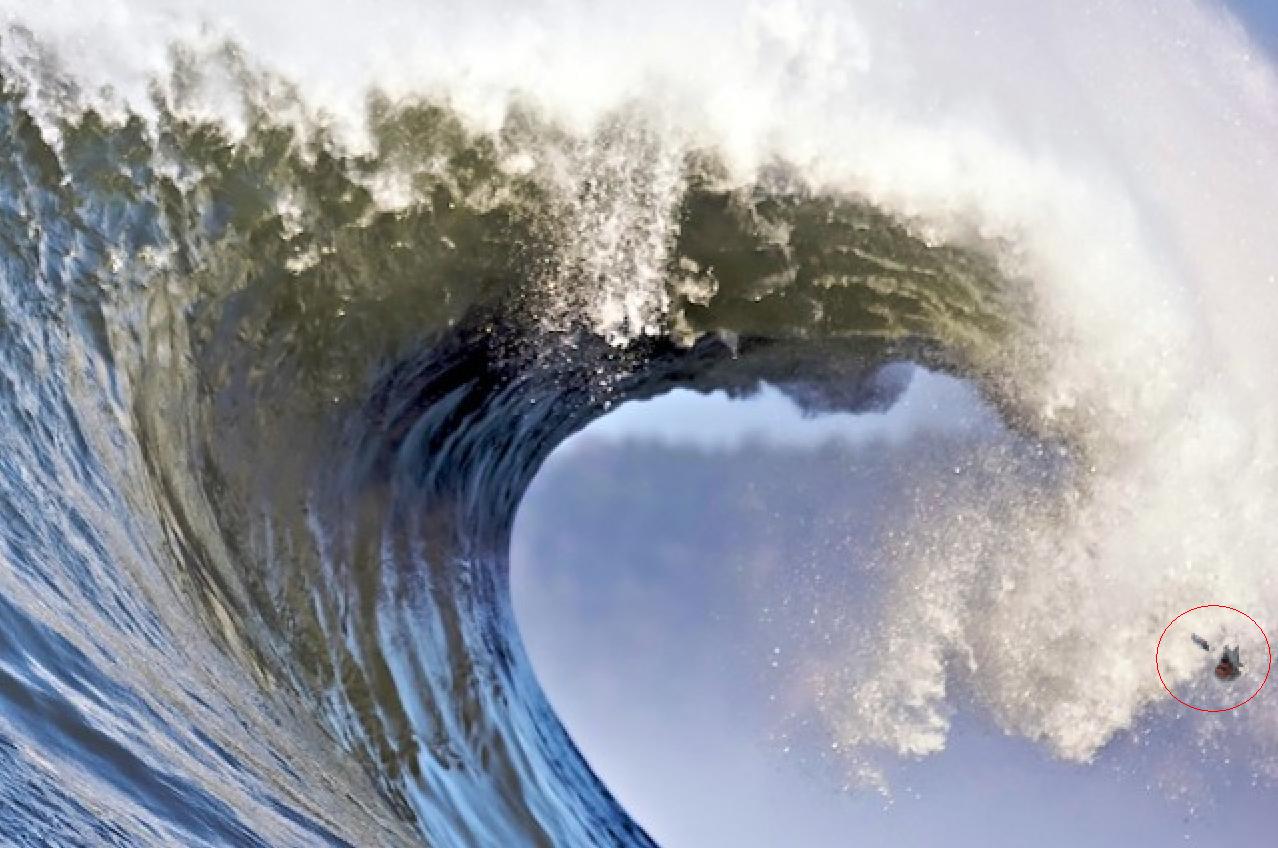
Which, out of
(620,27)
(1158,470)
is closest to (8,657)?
(620,27)

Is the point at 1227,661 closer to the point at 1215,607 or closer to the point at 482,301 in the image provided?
the point at 1215,607

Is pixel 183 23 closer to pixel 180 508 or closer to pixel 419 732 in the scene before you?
pixel 180 508

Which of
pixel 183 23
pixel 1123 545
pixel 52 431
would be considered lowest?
pixel 52 431

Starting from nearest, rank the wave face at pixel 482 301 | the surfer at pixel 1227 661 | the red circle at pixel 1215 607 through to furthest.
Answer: the wave face at pixel 482 301 < the red circle at pixel 1215 607 < the surfer at pixel 1227 661

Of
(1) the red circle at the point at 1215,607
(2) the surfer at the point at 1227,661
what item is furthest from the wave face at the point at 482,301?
(2) the surfer at the point at 1227,661

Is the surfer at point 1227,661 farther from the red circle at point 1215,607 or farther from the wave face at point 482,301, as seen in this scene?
the wave face at point 482,301

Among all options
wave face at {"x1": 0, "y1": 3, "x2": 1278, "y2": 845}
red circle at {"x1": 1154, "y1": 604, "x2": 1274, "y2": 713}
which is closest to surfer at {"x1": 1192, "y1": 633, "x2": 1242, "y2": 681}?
red circle at {"x1": 1154, "y1": 604, "x2": 1274, "y2": 713}
